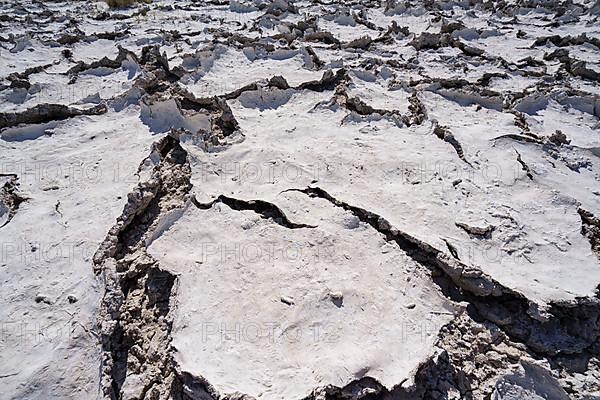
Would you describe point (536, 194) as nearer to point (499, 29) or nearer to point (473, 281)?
point (473, 281)

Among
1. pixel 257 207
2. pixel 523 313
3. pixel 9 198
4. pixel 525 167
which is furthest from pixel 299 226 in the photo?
pixel 9 198

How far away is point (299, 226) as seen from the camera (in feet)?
7.94

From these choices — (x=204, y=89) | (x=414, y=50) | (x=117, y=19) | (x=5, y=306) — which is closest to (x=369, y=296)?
(x=5, y=306)

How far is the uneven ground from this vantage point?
1779 millimetres

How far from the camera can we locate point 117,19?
6.32m

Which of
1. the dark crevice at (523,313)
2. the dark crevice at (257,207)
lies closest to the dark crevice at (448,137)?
the dark crevice at (523,313)

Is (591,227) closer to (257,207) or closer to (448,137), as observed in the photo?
(448,137)

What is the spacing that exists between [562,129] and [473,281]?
6.33 ft

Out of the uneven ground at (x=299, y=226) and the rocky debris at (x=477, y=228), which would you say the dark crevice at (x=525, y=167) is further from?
the rocky debris at (x=477, y=228)

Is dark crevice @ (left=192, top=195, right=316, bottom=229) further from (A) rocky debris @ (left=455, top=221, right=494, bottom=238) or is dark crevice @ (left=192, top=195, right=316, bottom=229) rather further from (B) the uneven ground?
(A) rocky debris @ (left=455, top=221, right=494, bottom=238)

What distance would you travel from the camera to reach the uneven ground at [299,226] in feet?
5.84

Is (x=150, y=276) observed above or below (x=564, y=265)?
below

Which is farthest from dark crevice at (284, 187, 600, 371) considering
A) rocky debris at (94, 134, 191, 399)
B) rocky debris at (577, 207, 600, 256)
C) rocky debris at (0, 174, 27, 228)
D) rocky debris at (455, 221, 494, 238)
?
rocky debris at (0, 174, 27, 228)

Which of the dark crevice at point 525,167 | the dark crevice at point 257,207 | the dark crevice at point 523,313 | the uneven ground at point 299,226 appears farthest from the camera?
the dark crevice at point 525,167
